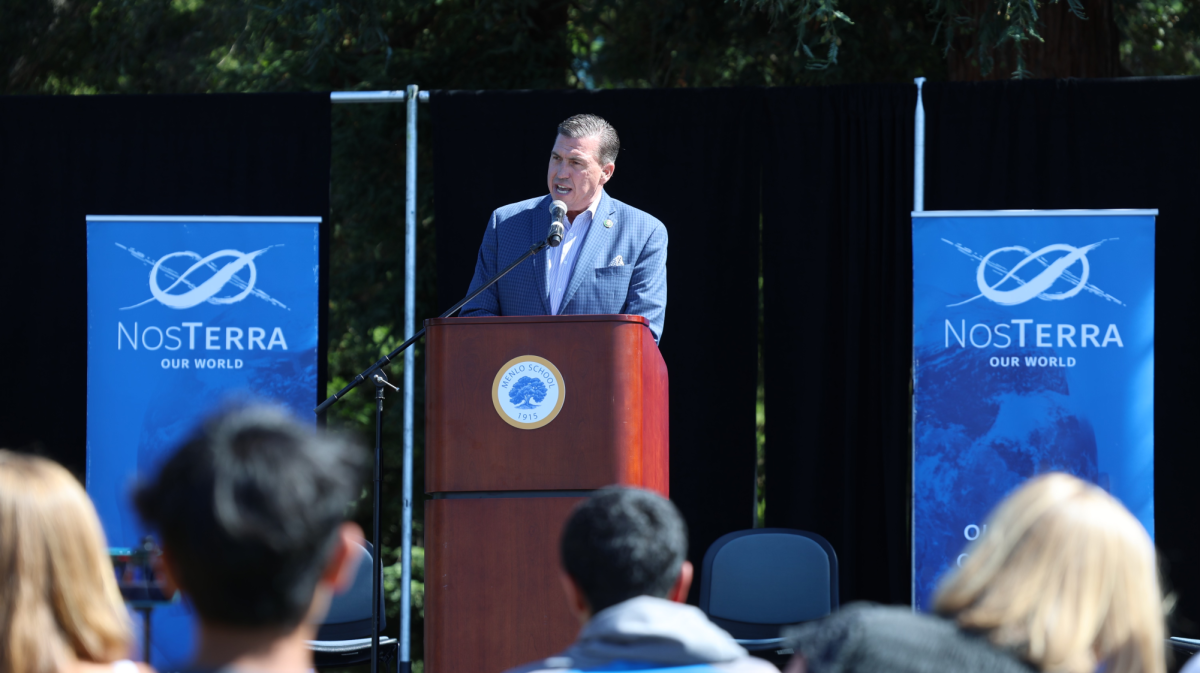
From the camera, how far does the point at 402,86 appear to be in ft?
19.9

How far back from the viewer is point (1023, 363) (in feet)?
13.8

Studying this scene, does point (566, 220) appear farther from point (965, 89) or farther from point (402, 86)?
point (402, 86)

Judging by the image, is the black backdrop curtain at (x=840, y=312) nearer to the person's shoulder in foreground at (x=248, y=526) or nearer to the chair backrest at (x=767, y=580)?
the chair backrest at (x=767, y=580)

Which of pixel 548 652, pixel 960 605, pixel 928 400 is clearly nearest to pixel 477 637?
pixel 548 652

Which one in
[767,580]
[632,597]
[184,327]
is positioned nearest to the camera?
[632,597]

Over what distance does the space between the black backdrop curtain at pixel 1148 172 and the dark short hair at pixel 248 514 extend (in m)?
3.88

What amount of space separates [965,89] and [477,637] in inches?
115

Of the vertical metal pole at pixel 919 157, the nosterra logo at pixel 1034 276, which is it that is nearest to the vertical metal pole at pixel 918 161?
the vertical metal pole at pixel 919 157

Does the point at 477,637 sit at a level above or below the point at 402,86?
below

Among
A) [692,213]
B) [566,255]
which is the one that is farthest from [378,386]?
[692,213]

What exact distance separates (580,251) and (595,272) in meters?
0.09

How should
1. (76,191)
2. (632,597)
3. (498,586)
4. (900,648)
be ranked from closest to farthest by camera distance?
(900,648), (632,597), (498,586), (76,191)

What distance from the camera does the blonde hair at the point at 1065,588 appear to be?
1189mm

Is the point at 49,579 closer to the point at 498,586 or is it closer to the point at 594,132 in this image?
the point at 498,586
